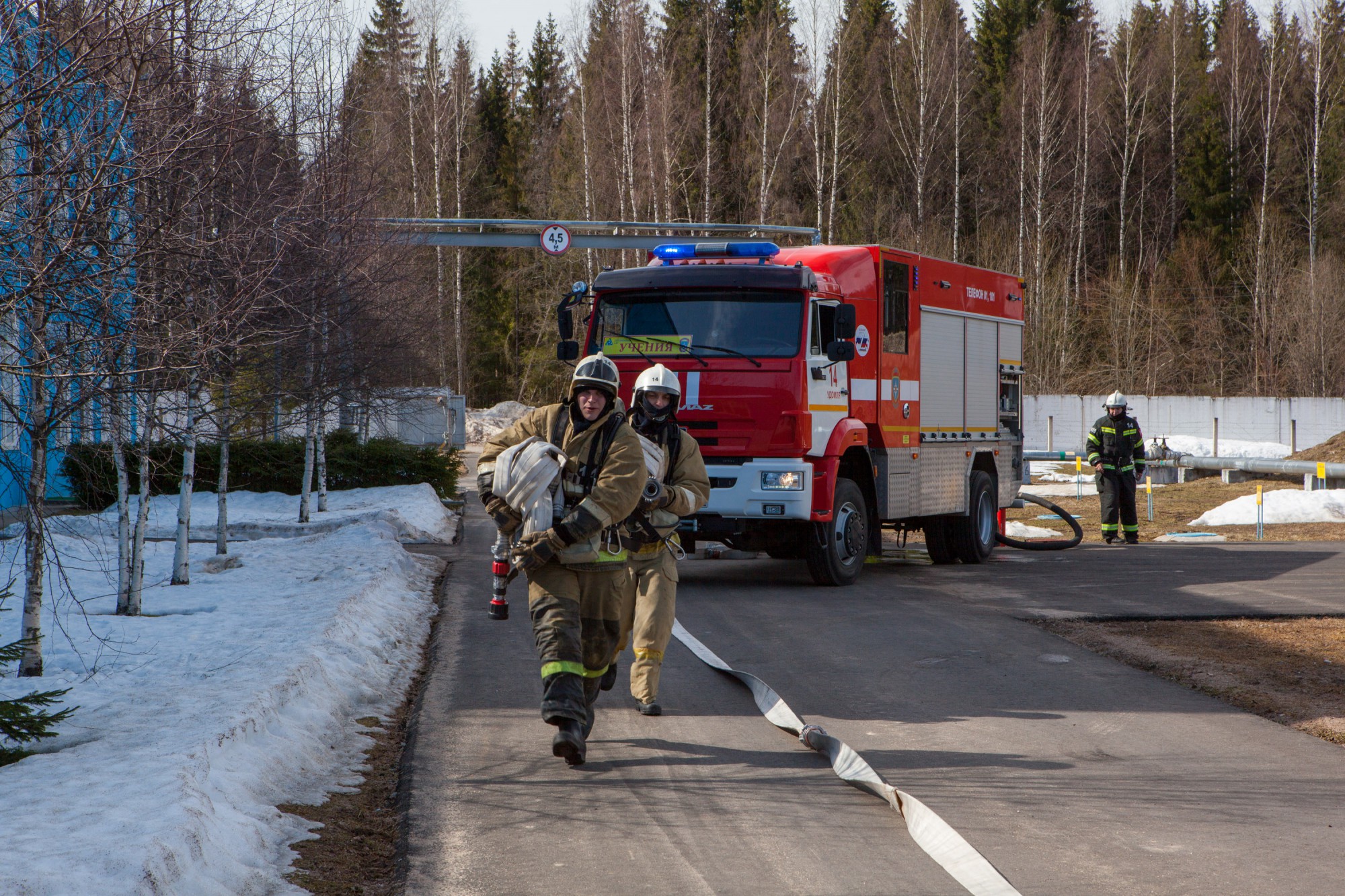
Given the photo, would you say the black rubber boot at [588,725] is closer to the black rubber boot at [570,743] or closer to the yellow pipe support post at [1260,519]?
the black rubber boot at [570,743]

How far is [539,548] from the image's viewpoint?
5625 mm

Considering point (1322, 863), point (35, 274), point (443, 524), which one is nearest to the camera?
point (1322, 863)

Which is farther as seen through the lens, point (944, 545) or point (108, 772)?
point (944, 545)

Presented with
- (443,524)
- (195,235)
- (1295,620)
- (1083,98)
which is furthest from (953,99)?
(195,235)

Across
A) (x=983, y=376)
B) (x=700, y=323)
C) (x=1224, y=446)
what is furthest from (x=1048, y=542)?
(x=1224, y=446)

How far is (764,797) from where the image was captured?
17.2ft

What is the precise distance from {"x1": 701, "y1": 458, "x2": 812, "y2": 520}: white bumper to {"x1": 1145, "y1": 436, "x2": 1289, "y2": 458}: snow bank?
33201mm

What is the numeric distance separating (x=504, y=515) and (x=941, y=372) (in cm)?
925

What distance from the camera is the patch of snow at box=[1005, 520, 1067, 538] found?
1967cm

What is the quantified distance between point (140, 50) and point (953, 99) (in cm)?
4784

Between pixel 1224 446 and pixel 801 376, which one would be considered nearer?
pixel 801 376

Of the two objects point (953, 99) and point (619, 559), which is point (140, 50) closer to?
point (619, 559)

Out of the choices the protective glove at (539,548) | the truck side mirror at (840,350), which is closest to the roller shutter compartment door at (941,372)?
the truck side mirror at (840,350)

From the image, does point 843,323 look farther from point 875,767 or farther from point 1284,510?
point 1284,510
